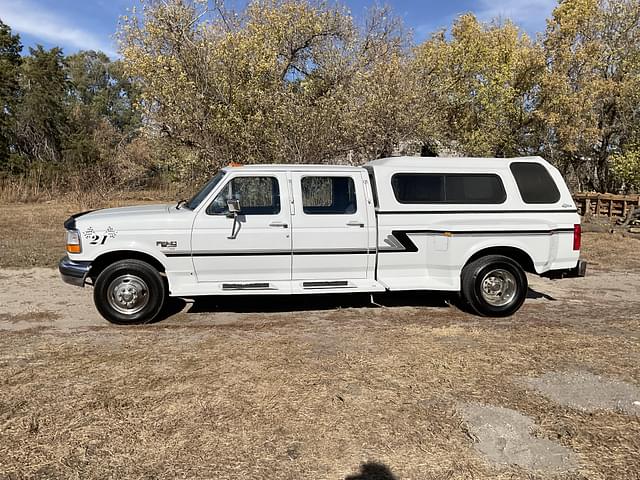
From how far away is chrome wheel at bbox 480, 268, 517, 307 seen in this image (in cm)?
682

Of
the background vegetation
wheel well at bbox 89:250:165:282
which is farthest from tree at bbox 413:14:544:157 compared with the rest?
wheel well at bbox 89:250:165:282

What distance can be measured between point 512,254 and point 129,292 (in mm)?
4879

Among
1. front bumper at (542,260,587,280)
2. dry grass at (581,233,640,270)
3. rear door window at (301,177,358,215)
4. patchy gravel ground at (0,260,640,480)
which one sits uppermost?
rear door window at (301,177,358,215)

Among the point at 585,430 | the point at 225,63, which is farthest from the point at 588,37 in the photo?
the point at 585,430

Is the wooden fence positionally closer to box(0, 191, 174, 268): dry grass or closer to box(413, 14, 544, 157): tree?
box(413, 14, 544, 157): tree

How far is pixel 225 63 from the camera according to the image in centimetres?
1541

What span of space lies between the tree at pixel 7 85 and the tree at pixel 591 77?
2837cm

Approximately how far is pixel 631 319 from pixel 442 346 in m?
2.95

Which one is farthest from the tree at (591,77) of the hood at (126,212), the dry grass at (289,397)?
the hood at (126,212)

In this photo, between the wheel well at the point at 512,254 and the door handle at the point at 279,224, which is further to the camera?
the wheel well at the point at 512,254

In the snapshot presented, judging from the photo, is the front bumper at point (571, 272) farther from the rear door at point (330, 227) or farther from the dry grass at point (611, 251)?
the dry grass at point (611, 251)

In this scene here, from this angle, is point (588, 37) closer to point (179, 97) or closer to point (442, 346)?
point (179, 97)

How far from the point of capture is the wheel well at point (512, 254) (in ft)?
22.3

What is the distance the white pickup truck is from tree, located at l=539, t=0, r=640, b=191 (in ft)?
47.2
